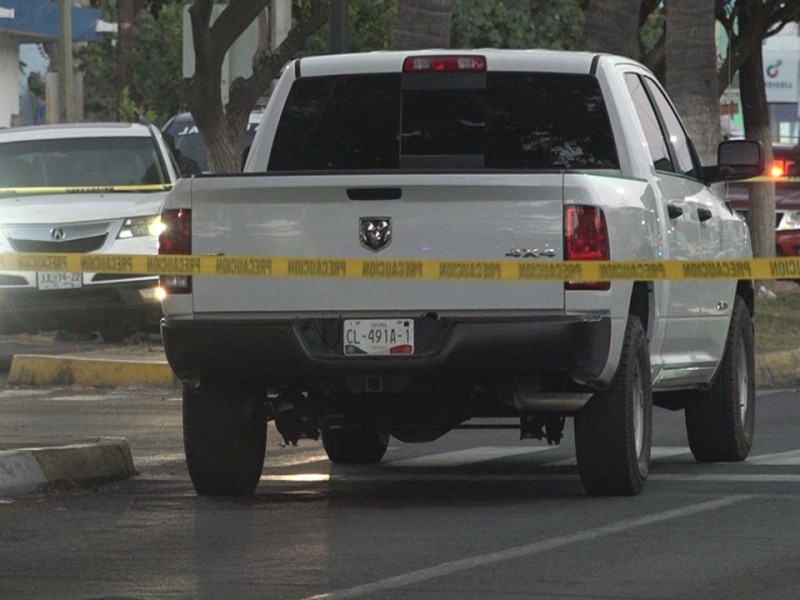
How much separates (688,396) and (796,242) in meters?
19.7

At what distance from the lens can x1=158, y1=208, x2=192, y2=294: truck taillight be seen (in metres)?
9.17

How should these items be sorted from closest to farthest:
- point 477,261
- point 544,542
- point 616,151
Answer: point 544,542 → point 477,261 → point 616,151

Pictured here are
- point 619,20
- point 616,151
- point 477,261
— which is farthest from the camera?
point 619,20

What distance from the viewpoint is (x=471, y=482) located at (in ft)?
34.3

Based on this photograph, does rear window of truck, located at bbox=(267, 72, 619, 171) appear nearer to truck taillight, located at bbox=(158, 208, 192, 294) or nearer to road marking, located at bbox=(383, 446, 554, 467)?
truck taillight, located at bbox=(158, 208, 192, 294)

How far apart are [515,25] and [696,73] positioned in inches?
1191

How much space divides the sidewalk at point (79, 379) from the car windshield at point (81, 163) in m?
1.35

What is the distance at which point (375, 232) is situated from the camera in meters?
9.02

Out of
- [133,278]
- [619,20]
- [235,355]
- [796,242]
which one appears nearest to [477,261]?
[235,355]

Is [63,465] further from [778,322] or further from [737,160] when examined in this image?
[778,322]

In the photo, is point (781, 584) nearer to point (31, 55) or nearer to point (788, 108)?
point (31, 55)

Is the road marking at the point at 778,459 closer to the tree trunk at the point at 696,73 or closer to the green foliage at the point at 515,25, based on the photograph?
the tree trunk at the point at 696,73

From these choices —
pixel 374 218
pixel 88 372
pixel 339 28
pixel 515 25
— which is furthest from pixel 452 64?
pixel 515 25

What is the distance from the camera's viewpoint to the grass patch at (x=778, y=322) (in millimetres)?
18000
